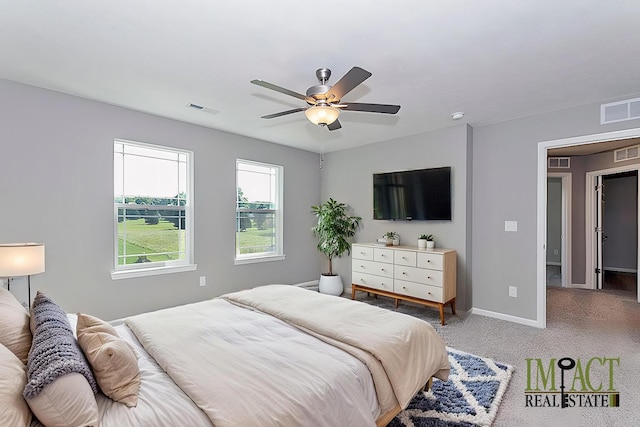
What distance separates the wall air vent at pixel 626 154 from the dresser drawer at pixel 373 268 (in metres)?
Result: 4.20

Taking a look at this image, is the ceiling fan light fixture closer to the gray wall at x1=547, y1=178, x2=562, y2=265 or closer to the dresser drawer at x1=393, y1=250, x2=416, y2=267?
the dresser drawer at x1=393, y1=250, x2=416, y2=267

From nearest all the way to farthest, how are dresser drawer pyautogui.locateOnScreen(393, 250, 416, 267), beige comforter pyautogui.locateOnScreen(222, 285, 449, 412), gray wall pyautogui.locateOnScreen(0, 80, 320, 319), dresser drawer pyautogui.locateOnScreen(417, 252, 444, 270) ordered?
1. beige comforter pyautogui.locateOnScreen(222, 285, 449, 412)
2. gray wall pyautogui.locateOnScreen(0, 80, 320, 319)
3. dresser drawer pyautogui.locateOnScreen(417, 252, 444, 270)
4. dresser drawer pyautogui.locateOnScreen(393, 250, 416, 267)

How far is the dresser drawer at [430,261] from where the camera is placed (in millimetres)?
3912

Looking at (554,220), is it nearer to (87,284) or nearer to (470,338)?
(470,338)

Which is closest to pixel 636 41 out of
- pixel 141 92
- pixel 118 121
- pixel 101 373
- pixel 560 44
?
pixel 560 44

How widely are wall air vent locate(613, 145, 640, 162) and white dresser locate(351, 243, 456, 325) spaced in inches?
137

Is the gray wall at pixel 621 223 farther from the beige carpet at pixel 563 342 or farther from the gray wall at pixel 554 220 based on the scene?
the beige carpet at pixel 563 342

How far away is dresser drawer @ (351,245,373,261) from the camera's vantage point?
4641mm

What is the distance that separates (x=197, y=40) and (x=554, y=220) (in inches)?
317

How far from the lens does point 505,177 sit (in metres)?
4.06

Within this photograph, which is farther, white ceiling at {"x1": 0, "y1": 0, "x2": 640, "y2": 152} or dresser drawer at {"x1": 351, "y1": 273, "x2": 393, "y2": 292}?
dresser drawer at {"x1": 351, "y1": 273, "x2": 393, "y2": 292}

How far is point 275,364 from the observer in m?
1.57

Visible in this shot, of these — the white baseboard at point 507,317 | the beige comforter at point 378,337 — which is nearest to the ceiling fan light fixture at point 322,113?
the beige comforter at point 378,337

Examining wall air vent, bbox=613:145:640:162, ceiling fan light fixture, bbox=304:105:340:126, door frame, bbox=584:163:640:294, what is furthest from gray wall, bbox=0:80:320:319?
wall air vent, bbox=613:145:640:162
